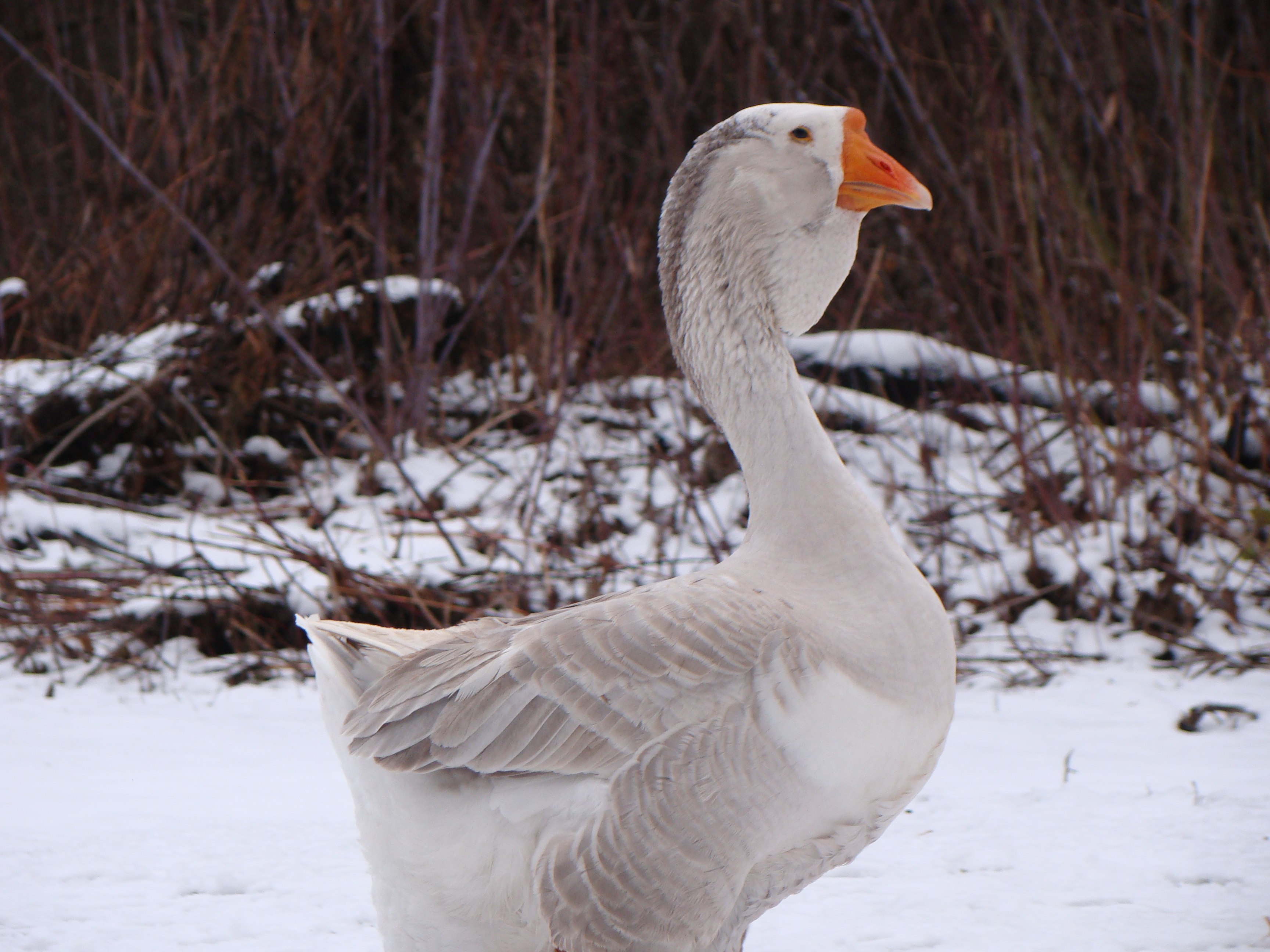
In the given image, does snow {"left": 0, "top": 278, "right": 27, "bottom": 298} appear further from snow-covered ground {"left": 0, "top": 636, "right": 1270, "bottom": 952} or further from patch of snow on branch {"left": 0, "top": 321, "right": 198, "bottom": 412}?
snow-covered ground {"left": 0, "top": 636, "right": 1270, "bottom": 952}

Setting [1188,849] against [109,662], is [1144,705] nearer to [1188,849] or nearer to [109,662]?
[1188,849]

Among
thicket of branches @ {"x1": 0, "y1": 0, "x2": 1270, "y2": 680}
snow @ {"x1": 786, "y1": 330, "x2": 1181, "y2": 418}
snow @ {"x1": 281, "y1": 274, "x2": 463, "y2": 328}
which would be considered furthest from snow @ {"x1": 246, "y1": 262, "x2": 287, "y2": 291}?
snow @ {"x1": 786, "y1": 330, "x2": 1181, "y2": 418}

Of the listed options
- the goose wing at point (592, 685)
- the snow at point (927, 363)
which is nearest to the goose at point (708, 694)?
the goose wing at point (592, 685)

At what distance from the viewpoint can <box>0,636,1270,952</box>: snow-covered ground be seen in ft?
7.39

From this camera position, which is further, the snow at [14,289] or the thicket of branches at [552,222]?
the snow at [14,289]

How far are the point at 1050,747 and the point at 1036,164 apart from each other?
255 centimetres

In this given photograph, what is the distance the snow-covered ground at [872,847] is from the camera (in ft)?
7.39

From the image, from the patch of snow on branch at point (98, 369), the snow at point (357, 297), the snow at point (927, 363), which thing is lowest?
the snow at point (927, 363)

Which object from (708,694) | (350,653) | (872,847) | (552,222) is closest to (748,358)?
(708,694)

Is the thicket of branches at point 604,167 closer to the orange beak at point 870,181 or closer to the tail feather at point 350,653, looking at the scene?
the orange beak at point 870,181

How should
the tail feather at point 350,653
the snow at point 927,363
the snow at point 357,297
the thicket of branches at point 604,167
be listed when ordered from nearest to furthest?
1. the tail feather at point 350,653
2. the thicket of branches at point 604,167
3. the snow at point 927,363
4. the snow at point 357,297

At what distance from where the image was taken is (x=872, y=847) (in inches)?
108

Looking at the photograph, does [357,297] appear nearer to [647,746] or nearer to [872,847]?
[872,847]

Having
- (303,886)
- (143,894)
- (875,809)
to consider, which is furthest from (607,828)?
(143,894)
